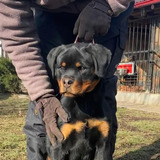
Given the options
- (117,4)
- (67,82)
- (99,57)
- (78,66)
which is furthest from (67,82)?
(117,4)

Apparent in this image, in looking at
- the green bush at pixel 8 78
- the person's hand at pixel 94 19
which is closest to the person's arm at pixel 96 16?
the person's hand at pixel 94 19

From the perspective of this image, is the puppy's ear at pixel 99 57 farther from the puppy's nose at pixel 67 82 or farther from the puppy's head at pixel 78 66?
the puppy's nose at pixel 67 82

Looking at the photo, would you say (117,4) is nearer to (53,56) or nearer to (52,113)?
(53,56)

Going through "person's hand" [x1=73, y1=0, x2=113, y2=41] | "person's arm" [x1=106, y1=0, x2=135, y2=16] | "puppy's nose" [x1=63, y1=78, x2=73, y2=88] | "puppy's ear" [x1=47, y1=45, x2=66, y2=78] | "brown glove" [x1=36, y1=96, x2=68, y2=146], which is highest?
"person's arm" [x1=106, y1=0, x2=135, y2=16]

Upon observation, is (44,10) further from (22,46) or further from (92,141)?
(92,141)

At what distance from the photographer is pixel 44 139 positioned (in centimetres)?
223

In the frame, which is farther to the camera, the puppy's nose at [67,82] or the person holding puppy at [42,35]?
the puppy's nose at [67,82]

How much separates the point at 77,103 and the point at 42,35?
58 cm

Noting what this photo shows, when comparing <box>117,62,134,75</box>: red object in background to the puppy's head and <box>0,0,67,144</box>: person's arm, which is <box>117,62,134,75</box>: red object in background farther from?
<box>0,0,67,144</box>: person's arm

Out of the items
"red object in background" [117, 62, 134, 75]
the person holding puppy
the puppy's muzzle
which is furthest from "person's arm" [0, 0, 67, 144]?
"red object in background" [117, 62, 134, 75]

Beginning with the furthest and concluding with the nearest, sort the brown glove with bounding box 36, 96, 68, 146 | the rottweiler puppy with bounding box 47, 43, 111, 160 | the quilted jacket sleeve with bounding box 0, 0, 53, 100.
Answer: the rottweiler puppy with bounding box 47, 43, 111, 160 < the brown glove with bounding box 36, 96, 68, 146 < the quilted jacket sleeve with bounding box 0, 0, 53, 100

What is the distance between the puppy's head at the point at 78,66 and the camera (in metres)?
1.92

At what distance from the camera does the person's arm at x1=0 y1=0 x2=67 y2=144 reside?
176cm

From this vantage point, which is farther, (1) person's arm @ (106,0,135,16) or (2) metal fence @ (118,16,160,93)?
(2) metal fence @ (118,16,160,93)
